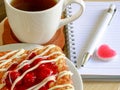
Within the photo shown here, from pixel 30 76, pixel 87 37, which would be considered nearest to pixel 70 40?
pixel 87 37

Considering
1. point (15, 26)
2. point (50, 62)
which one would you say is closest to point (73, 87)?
point (50, 62)

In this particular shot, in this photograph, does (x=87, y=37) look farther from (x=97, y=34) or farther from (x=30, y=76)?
(x=30, y=76)

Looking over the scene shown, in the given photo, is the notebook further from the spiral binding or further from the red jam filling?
the red jam filling

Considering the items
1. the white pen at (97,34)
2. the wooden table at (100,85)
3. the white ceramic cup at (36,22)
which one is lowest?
the wooden table at (100,85)

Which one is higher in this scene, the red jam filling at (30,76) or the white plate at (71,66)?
the red jam filling at (30,76)

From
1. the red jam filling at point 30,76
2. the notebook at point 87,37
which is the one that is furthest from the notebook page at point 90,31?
the red jam filling at point 30,76

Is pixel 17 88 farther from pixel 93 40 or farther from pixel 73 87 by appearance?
pixel 93 40

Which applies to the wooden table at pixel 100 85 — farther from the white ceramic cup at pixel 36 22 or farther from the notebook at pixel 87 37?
the white ceramic cup at pixel 36 22

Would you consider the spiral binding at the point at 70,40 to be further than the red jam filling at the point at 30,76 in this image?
Yes
